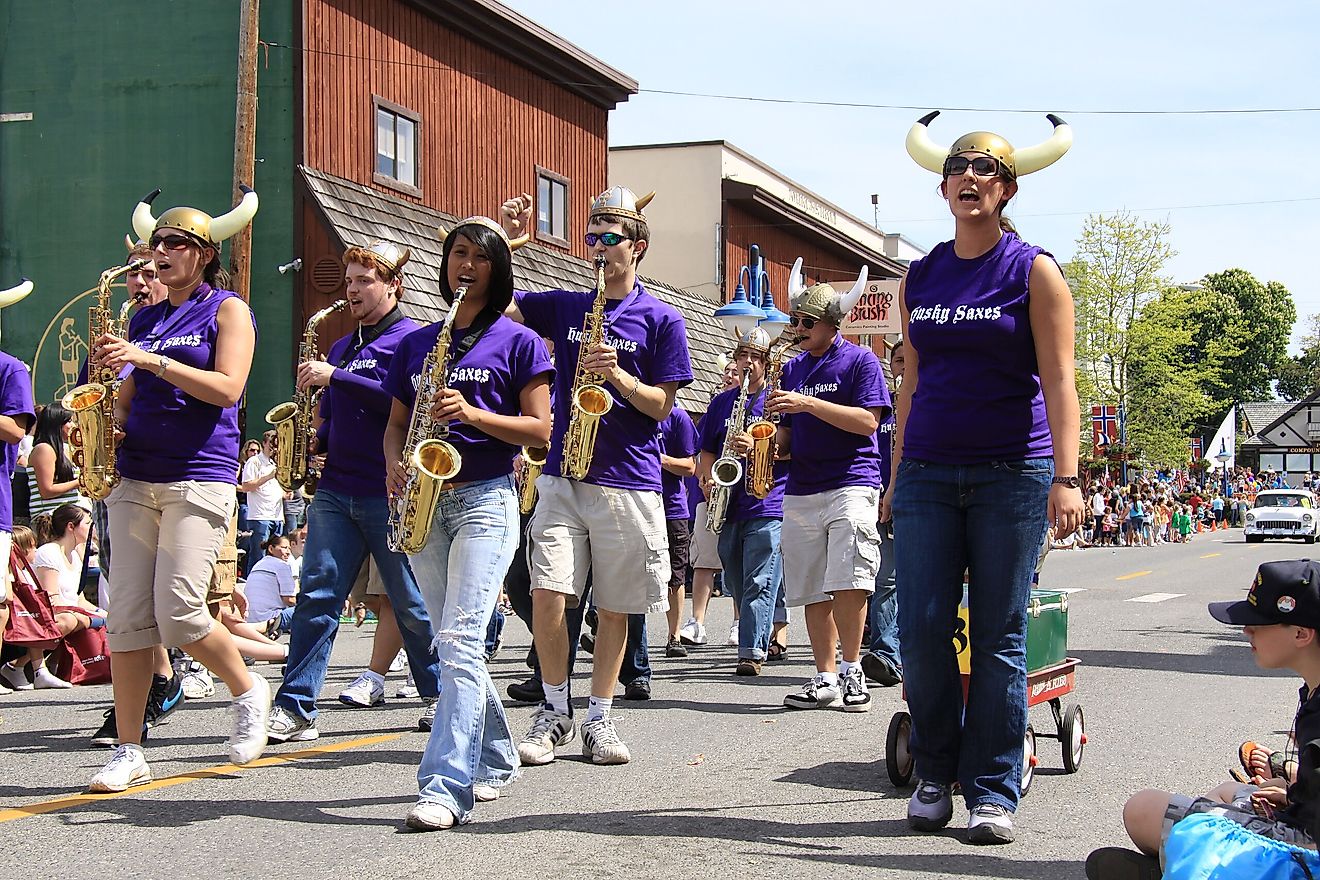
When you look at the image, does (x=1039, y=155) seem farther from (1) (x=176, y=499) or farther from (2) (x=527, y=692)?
(2) (x=527, y=692)

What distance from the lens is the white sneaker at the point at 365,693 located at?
8.48m

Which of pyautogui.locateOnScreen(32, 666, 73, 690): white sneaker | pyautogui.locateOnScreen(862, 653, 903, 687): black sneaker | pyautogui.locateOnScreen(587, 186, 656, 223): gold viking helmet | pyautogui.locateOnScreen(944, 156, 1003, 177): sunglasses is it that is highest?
pyautogui.locateOnScreen(587, 186, 656, 223): gold viking helmet

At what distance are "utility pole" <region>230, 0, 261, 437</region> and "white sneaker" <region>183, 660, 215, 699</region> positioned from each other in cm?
831

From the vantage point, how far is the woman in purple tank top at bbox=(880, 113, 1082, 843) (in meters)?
5.20

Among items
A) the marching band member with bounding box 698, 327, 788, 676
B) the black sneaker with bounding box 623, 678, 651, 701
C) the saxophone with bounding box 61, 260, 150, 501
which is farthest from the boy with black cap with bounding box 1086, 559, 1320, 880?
the marching band member with bounding box 698, 327, 788, 676

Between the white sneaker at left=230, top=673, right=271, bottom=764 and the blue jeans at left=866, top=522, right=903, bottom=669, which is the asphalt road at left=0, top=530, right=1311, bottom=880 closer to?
the white sneaker at left=230, top=673, right=271, bottom=764

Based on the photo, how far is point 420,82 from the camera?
78.5 ft

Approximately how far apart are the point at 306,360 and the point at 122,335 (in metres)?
1.18

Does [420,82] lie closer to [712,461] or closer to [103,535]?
[712,461]

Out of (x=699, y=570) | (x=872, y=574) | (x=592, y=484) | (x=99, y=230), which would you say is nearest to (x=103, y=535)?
(x=592, y=484)

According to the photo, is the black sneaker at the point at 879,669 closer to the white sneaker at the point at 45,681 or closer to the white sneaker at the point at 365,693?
the white sneaker at the point at 365,693

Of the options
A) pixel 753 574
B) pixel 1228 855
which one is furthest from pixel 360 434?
pixel 1228 855

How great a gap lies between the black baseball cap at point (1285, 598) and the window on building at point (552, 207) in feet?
76.7

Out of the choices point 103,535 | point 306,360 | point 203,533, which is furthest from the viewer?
point 306,360
